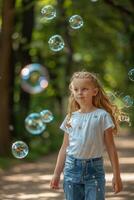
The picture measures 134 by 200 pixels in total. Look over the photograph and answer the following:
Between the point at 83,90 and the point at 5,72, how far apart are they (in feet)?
36.0

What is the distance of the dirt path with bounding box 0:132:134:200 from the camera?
10117 millimetres

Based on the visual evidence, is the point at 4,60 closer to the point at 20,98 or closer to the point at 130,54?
the point at 20,98

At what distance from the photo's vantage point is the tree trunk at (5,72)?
54.6ft

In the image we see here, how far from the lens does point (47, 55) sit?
89.2 ft

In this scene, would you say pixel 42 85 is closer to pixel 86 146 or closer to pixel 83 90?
pixel 83 90

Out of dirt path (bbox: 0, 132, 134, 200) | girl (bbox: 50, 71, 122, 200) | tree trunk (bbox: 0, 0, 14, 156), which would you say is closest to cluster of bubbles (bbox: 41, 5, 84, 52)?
dirt path (bbox: 0, 132, 134, 200)

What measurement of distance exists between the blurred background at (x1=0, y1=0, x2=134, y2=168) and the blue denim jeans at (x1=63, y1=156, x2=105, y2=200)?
200 inches

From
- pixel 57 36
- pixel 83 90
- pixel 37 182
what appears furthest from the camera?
pixel 37 182

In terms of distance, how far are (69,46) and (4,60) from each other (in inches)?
342

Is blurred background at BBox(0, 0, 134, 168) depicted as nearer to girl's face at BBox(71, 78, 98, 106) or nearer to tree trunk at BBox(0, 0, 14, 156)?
tree trunk at BBox(0, 0, 14, 156)

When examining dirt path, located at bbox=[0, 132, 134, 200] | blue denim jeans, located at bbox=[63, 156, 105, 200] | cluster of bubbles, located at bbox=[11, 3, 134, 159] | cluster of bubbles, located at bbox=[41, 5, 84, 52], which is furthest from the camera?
cluster of bubbles, located at bbox=[41, 5, 84, 52]

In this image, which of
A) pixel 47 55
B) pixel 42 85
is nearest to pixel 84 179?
pixel 42 85

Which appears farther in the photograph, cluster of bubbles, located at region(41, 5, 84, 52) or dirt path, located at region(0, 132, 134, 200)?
cluster of bubbles, located at region(41, 5, 84, 52)

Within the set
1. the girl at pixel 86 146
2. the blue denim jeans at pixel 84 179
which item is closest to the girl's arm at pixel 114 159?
the girl at pixel 86 146
